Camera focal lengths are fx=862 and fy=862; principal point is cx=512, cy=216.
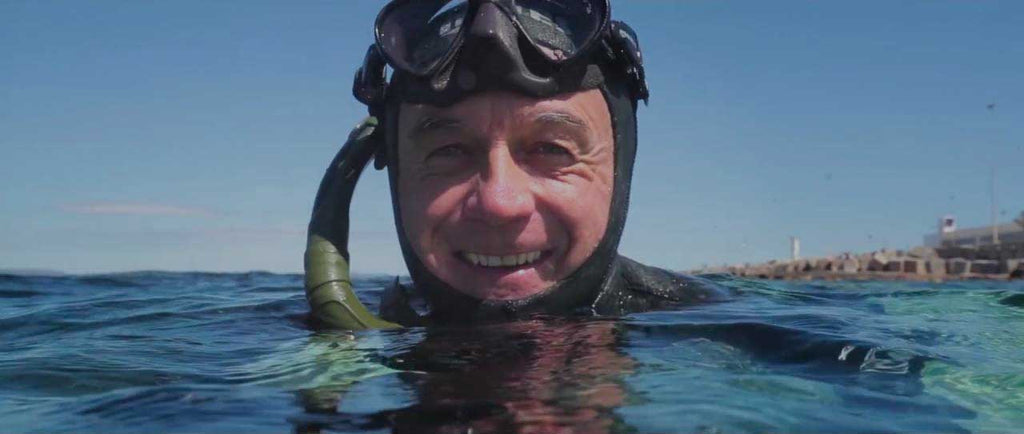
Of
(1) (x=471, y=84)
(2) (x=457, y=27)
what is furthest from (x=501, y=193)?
(2) (x=457, y=27)

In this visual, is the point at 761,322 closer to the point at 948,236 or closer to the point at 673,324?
the point at 673,324

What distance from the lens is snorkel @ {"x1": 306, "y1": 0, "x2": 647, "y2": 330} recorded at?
3.47 meters

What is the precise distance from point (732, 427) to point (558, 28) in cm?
218

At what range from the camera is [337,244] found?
3.91 metres

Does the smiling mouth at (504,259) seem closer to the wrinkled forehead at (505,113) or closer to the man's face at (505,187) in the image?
the man's face at (505,187)

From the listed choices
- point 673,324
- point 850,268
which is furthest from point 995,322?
point 850,268

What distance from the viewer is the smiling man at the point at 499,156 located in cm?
346

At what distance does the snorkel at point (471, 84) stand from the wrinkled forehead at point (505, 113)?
36 millimetres

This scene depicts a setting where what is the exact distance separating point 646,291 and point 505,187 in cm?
134

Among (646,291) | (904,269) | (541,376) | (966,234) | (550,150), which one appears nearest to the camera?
(541,376)

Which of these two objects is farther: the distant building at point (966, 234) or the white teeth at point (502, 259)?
the distant building at point (966, 234)

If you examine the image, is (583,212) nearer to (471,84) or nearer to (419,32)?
(471,84)

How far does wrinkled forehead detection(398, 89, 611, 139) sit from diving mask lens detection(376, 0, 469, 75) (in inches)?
7.3

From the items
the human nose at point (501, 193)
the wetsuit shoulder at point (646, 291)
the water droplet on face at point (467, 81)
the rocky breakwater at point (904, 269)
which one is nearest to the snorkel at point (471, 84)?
the water droplet on face at point (467, 81)
